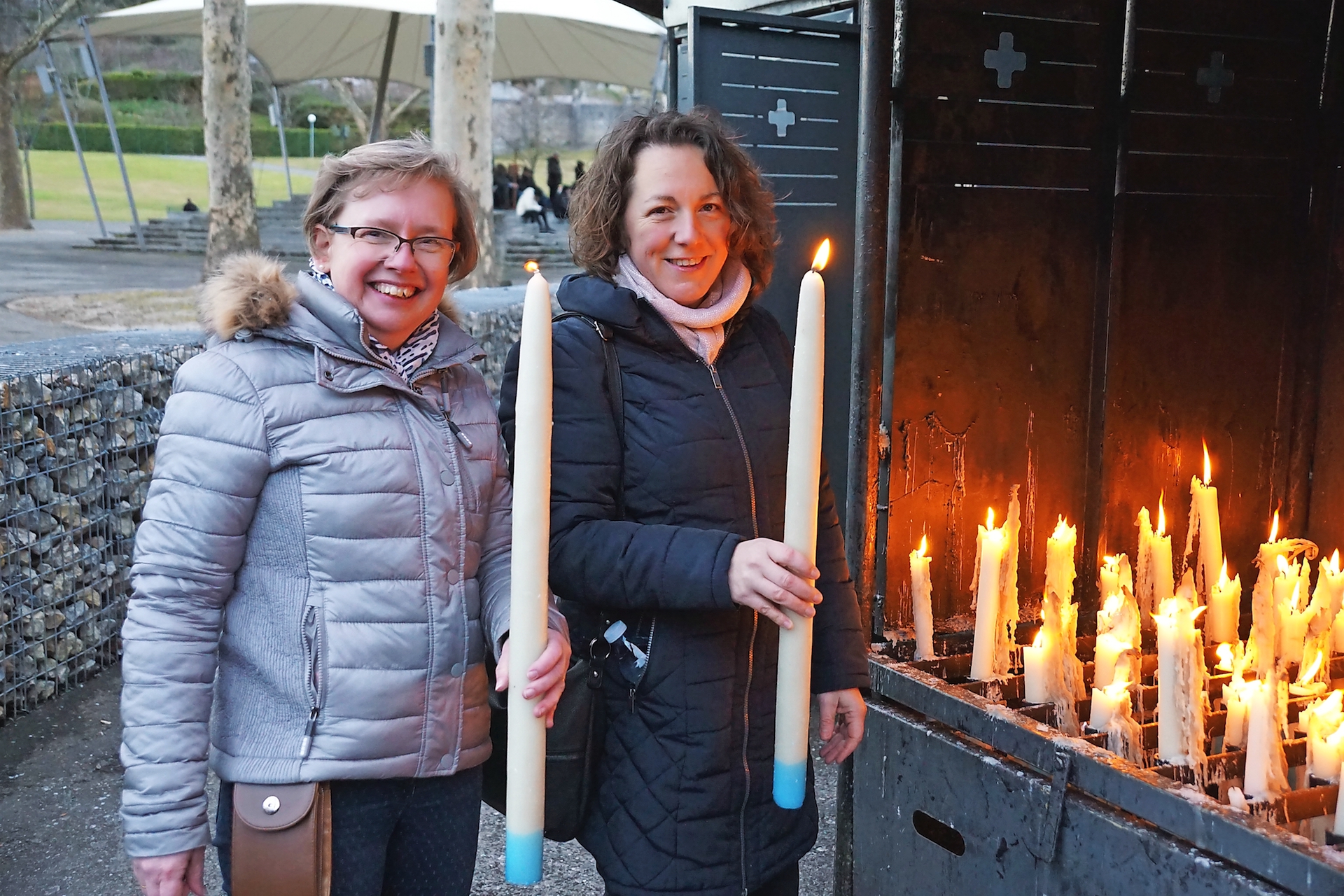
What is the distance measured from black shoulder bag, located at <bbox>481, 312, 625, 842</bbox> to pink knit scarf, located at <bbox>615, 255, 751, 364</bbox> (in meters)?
0.10

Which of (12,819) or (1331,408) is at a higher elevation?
(1331,408)

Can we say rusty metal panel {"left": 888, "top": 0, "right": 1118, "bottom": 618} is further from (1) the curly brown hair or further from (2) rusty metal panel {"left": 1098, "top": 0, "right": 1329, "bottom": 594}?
(1) the curly brown hair

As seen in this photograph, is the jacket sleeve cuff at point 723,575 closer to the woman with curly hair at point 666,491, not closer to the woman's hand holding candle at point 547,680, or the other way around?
the woman with curly hair at point 666,491

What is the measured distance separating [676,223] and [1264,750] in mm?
1504

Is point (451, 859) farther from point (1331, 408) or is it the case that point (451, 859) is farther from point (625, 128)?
point (1331, 408)

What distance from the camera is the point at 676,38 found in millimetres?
3598

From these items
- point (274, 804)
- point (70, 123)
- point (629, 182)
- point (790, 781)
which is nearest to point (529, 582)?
point (790, 781)

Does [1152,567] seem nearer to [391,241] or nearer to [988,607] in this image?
[988,607]

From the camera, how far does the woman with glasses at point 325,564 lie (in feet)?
5.65

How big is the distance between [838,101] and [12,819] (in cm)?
362

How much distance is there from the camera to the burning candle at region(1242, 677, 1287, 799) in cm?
225

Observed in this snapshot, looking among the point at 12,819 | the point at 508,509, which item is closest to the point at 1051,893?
the point at 508,509

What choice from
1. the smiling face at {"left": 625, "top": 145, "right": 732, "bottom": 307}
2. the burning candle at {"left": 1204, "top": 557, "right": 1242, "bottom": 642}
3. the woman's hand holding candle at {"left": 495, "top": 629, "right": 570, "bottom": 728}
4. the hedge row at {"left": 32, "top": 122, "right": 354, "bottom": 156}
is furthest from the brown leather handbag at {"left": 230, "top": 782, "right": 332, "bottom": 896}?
the hedge row at {"left": 32, "top": 122, "right": 354, "bottom": 156}

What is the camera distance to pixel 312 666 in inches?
69.8
